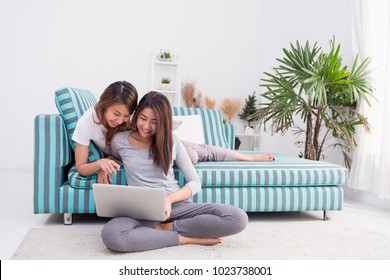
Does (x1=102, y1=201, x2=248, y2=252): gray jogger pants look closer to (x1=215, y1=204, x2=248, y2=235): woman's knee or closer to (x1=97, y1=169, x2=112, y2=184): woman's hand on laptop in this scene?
(x1=215, y1=204, x2=248, y2=235): woman's knee

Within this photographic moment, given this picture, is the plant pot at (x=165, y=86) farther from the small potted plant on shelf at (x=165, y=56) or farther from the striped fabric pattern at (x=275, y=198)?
the striped fabric pattern at (x=275, y=198)

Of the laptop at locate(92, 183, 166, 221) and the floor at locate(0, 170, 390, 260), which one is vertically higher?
the laptop at locate(92, 183, 166, 221)

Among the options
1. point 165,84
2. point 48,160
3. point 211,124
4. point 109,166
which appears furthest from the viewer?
point 165,84

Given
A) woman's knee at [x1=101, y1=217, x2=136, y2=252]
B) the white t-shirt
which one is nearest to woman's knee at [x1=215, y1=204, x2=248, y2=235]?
woman's knee at [x1=101, y1=217, x2=136, y2=252]

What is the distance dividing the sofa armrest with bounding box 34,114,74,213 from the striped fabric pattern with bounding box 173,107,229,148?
1.27m

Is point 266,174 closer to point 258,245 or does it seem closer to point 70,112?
point 258,245

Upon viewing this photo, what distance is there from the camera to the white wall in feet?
17.7

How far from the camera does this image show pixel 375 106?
3820 millimetres

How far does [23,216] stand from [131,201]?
1.18 m

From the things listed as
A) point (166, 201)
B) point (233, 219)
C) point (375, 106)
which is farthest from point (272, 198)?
point (375, 106)

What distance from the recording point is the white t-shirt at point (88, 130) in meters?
2.38

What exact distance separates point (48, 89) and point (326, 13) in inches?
140

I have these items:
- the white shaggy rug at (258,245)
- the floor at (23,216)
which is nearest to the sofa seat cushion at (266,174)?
the white shaggy rug at (258,245)

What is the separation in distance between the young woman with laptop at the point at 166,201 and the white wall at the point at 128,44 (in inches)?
137
